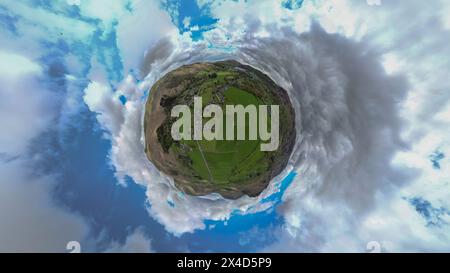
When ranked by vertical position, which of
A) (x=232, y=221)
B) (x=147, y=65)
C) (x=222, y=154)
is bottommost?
(x=232, y=221)

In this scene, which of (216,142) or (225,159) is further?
(225,159)

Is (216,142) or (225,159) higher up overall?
(216,142)

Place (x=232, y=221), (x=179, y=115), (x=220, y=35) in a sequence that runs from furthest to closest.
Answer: (x=179, y=115)
(x=232, y=221)
(x=220, y=35)

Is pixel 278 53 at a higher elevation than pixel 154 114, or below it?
higher

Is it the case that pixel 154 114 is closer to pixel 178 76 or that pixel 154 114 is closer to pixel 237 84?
pixel 178 76

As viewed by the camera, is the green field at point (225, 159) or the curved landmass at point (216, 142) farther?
the green field at point (225, 159)

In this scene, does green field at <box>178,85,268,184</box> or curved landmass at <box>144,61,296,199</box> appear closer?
curved landmass at <box>144,61,296,199</box>

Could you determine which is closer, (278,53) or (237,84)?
(278,53)

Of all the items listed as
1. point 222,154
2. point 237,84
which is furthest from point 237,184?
point 237,84
